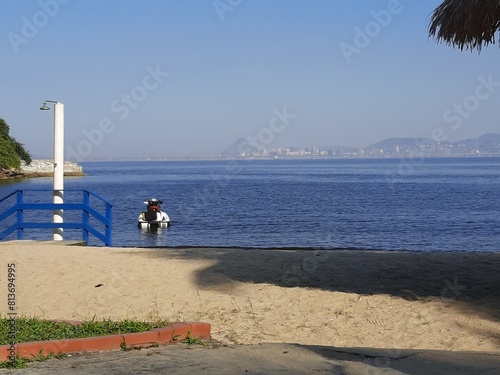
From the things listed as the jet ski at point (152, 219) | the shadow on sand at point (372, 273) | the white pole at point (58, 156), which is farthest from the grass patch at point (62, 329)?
the jet ski at point (152, 219)

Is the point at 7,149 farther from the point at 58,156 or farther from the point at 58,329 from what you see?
the point at 58,329

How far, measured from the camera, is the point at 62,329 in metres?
8.23

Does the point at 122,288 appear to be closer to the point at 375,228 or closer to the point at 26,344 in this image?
the point at 26,344

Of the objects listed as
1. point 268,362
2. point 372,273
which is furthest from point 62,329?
point 372,273

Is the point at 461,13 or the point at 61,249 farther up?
the point at 461,13

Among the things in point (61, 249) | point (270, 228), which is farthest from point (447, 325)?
point (270, 228)

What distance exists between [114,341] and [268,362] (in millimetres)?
1752

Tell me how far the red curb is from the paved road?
0.49ft

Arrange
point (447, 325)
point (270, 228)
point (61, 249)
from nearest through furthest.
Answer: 1. point (447, 325)
2. point (61, 249)
3. point (270, 228)

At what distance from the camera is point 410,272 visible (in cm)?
1202

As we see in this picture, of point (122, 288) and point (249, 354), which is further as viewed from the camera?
point (122, 288)

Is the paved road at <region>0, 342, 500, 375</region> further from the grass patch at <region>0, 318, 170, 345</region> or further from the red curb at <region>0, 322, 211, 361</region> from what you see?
the grass patch at <region>0, 318, 170, 345</region>

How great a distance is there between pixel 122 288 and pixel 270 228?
76.8 feet

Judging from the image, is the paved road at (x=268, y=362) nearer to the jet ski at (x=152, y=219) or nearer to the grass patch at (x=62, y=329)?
the grass patch at (x=62, y=329)
